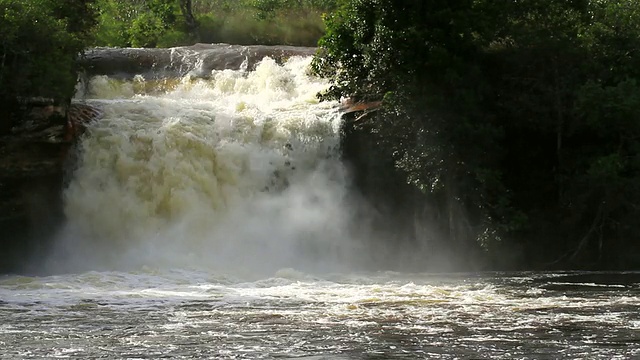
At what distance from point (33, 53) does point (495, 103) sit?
12227 millimetres

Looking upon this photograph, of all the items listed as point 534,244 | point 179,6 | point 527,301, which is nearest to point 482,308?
point 527,301

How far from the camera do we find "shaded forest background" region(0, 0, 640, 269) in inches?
1083

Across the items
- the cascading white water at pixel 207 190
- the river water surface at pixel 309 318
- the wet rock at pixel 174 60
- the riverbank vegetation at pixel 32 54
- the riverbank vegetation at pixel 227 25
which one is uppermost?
the riverbank vegetation at pixel 227 25

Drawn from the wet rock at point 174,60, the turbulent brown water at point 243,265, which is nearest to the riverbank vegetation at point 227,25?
the wet rock at point 174,60

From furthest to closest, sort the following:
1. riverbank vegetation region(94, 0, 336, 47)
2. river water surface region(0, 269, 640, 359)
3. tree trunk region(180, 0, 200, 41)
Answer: tree trunk region(180, 0, 200, 41) → riverbank vegetation region(94, 0, 336, 47) → river water surface region(0, 269, 640, 359)

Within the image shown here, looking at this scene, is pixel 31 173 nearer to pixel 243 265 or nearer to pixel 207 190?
pixel 207 190

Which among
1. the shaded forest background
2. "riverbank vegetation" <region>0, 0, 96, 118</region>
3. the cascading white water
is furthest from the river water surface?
"riverbank vegetation" <region>0, 0, 96, 118</region>

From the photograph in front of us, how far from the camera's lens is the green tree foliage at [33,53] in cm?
2719

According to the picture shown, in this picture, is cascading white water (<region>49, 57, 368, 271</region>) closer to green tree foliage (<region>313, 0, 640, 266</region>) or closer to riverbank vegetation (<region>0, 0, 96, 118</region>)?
riverbank vegetation (<region>0, 0, 96, 118</region>)

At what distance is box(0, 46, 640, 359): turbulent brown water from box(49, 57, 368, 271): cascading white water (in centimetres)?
4

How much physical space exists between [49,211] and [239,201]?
496 centimetres

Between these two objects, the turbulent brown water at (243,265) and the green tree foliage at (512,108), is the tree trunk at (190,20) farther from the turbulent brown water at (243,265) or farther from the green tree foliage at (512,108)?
the green tree foliage at (512,108)

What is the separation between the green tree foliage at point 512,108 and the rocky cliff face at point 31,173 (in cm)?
737

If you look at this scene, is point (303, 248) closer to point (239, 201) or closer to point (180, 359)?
point (239, 201)
